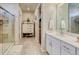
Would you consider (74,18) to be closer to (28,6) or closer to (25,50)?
(25,50)

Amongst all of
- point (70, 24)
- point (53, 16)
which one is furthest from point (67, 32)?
point (53, 16)

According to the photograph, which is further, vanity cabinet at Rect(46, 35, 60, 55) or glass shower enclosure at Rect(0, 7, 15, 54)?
glass shower enclosure at Rect(0, 7, 15, 54)

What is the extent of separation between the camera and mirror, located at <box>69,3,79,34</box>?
2909 millimetres

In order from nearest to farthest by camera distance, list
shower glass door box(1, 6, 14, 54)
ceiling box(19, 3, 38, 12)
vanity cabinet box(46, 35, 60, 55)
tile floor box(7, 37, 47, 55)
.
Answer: vanity cabinet box(46, 35, 60, 55) → tile floor box(7, 37, 47, 55) → shower glass door box(1, 6, 14, 54) → ceiling box(19, 3, 38, 12)

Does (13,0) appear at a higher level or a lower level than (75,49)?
higher

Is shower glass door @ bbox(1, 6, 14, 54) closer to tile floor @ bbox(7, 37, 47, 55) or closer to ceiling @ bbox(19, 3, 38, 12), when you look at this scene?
tile floor @ bbox(7, 37, 47, 55)

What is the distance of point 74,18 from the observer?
3076 millimetres

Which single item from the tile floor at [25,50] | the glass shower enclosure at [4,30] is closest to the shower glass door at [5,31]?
the glass shower enclosure at [4,30]

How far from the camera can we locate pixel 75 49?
6.10 feet

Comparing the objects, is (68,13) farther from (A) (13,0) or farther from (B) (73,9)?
(A) (13,0)

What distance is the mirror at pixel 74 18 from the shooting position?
291cm

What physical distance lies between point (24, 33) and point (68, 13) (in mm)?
8102

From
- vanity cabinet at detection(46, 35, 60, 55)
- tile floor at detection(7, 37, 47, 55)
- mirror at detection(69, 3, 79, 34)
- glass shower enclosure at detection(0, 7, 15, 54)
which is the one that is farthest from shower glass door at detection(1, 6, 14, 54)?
mirror at detection(69, 3, 79, 34)

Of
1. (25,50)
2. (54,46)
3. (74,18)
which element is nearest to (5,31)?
(25,50)
